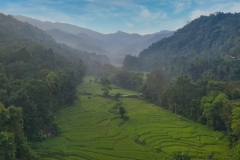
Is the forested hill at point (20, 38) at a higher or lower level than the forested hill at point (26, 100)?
higher

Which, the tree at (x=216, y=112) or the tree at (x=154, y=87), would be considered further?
the tree at (x=154, y=87)

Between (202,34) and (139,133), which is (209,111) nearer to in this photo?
(139,133)

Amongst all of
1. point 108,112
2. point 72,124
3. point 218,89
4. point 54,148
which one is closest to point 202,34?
point 218,89

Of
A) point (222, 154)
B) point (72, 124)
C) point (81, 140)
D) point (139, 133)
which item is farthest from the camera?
point (72, 124)

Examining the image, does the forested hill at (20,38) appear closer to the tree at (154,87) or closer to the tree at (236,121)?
the tree at (154,87)

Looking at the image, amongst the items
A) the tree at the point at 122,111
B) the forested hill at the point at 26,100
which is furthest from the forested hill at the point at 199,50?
the forested hill at the point at 26,100

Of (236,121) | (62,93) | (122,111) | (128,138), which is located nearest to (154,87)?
(122,111)

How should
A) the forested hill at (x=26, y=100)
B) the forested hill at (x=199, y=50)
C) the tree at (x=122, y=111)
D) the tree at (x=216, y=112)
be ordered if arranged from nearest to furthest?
the forested hill at (x=26, y=100) < the tree at (x=216, y=112) < the tree at (x=122, y=111) < the forested hill at (x=199, y=50)
